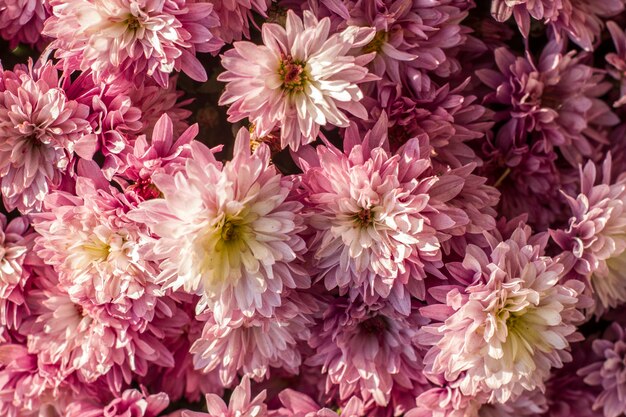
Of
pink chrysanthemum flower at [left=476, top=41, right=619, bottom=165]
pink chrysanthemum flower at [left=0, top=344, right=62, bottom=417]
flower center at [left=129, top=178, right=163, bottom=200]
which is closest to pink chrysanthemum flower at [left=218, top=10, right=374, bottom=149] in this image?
flower center at [left=129, top=178, right=163, bottom=200]

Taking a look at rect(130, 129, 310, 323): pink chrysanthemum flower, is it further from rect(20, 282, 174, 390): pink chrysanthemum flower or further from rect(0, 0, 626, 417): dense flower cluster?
rect(20, 282, 174, 390): pink chrysanthemum flower

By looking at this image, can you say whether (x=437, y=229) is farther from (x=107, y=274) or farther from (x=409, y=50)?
(x=107, y=274)

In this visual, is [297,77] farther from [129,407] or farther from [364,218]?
[129,407]

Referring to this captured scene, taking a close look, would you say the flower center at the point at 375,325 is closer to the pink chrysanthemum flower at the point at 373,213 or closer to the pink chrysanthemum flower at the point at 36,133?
the pink chrysanthemum flower at the point at 373,213

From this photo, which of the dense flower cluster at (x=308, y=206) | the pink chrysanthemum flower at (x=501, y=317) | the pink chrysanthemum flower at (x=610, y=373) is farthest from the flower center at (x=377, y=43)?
the pink chrysanthemum flower at (x=610, y=373)

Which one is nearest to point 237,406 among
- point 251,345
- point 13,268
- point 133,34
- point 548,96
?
point 251,345

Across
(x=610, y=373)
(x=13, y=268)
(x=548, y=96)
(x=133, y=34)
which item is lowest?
(x=610, y=373)

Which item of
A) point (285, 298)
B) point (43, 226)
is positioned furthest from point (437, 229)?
point (43, 226)
